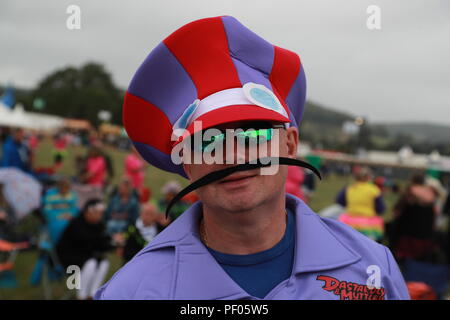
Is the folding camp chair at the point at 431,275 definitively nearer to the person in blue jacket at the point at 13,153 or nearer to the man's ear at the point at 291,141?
the man's ear at the point at 291,141

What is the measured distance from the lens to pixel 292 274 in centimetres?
126

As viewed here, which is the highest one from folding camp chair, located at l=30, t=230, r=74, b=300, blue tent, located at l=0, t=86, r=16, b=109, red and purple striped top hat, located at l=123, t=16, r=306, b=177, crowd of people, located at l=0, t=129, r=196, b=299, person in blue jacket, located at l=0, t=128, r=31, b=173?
red and purple striped top hat, located at l=123, t=16, r=306, b=177

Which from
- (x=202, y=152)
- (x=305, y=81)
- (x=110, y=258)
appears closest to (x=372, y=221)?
(x=110, y=258)

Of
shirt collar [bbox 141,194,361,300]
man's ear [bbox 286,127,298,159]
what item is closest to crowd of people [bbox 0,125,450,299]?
shirt collar [bbox 141,194,361,300]

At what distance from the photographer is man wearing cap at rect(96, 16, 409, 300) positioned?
1.21 metres

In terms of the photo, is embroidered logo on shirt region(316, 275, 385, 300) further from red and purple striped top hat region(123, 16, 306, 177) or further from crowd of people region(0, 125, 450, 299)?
crowd of people region(0, 125, 450, 299)

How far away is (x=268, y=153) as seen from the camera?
123 centimetres

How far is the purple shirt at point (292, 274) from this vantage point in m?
1.22

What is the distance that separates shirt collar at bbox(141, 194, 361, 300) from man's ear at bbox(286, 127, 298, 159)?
24cm

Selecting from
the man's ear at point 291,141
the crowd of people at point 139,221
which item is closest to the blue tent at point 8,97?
the crowd of people at point 139,221

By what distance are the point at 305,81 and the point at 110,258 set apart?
524cm

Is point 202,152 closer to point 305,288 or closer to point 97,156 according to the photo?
point 305,288

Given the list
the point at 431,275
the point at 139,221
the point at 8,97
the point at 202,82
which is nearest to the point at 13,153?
the point at 139,221

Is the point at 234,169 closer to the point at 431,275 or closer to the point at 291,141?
the point at 291,141
